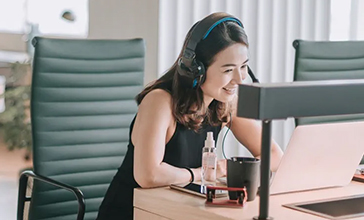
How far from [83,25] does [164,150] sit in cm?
125

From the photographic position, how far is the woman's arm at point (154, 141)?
1.87 metres

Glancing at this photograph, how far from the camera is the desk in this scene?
59.1 inches

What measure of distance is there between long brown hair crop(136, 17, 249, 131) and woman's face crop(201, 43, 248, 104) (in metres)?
0.02

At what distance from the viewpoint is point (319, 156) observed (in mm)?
1665

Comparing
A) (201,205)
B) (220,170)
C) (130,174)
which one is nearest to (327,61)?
(220,170)

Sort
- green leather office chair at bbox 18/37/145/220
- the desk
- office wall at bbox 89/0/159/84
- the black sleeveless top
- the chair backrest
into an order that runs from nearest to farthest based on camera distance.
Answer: the desk → the black sleeveless top → green leather office chair at bbox 18/37/145/220 → the chair backrest → office wall at bbox 89/0/159/84

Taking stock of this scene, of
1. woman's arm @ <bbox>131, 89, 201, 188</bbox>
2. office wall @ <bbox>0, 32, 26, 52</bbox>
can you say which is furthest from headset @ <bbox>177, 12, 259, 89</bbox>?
office wall @ <bbox>0, 32, 26, 52</bbox>

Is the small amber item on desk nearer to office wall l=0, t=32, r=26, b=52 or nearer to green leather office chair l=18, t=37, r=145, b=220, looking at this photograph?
green leather office chair l=18, t=37, r=145, b=220

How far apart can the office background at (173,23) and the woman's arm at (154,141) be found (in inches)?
40.5

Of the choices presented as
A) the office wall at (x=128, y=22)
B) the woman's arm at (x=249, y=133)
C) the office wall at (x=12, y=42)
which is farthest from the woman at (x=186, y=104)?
the office wall at (x=12, y=42)

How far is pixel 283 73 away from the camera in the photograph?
3.42 m

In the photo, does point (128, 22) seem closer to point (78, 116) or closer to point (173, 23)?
point (173, 23)

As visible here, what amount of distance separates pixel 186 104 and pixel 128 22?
107 cm

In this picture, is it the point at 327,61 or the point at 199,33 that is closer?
the point at 199,33
